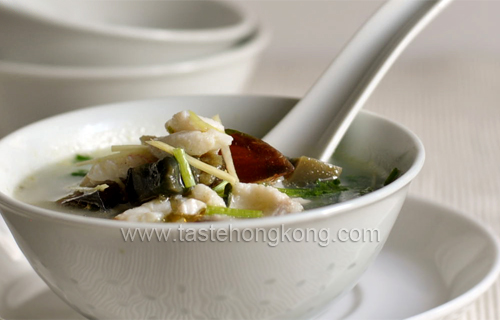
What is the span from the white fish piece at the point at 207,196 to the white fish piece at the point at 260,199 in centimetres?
3

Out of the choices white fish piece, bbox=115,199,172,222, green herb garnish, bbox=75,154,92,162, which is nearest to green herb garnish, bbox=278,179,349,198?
white fish piece, bbox=115,199,172,222

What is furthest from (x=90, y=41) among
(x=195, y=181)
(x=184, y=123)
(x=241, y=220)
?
(x=241, y=220)

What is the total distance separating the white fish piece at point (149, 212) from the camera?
0.92 metres

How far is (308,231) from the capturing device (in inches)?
33.1

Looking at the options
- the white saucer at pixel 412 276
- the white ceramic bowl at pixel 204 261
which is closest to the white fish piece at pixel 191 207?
the white ceramic bowl at pixel 204 261

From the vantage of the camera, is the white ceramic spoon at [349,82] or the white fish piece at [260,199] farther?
the white ceramic spoon at [349,82]

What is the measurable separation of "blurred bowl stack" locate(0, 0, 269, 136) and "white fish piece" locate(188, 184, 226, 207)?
0.91m

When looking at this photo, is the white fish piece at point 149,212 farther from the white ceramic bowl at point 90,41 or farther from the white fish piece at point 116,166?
the white ceramic bowl at point 90,41

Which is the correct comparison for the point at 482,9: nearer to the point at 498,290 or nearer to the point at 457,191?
the point at 457,191

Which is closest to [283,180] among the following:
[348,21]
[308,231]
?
[308,231]

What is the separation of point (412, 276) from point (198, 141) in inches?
19.7

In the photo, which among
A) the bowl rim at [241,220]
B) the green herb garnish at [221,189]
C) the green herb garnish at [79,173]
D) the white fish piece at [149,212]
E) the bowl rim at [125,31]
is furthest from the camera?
the bowl rim at [125,31]

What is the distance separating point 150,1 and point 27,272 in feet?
5.00

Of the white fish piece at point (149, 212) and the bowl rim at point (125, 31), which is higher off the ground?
the bowl rim at point (125, 31)
